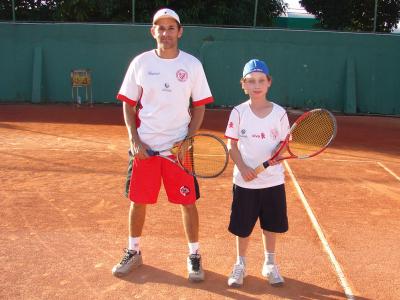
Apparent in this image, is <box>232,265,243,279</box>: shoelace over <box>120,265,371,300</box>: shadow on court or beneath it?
over

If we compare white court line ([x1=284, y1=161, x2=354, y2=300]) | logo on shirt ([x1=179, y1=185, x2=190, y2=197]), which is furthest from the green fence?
logo on shirt ([x1=179, y1=185, x2=190, y2=197])

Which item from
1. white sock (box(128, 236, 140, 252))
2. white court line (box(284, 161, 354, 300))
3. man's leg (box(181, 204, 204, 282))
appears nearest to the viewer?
white court line (box(284, 161, 354, 300))

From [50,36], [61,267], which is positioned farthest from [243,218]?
[50,36]

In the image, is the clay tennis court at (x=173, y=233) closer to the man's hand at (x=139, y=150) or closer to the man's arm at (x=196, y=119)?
the man's hand at (x=139, y=150)

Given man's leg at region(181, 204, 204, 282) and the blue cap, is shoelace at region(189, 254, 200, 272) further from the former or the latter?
the blue cap

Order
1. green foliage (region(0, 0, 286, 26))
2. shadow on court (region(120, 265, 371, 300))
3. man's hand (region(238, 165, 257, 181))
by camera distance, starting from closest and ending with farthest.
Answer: man's hand (region(238, 165, 257, 181)) < shadow on court (region(120, 265, 371, 300)) < green foliage (region(0, 0, 286, 26))

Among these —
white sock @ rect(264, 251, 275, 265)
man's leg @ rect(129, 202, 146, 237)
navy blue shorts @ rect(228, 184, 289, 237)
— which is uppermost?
navy blue shorts @ rect(228, 184, 289, 237)

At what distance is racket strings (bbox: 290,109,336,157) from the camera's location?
3.39 meters

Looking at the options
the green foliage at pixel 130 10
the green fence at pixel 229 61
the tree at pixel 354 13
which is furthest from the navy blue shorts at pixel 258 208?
the tree at pixel 354 13

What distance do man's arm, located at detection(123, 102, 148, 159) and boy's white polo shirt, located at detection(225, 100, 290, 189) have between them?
58 cm

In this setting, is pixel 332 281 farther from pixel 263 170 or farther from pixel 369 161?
pixel 369 161

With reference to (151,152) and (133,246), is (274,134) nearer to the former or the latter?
(151,152)

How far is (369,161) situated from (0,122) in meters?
7.66

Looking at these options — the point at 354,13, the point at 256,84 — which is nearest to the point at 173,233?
the point at 256,84
